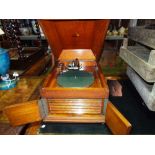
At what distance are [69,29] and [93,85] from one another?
529mm

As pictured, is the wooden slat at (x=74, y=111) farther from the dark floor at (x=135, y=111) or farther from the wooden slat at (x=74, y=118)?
the dark floor at (x=135, y=111)

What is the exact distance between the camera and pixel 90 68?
4.74ft

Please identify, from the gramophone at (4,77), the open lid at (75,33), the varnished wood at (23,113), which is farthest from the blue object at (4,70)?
the varnished wood at (23,113)

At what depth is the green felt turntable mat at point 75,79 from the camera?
1101mm

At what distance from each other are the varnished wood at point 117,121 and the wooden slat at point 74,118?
0.07m

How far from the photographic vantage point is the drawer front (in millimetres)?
1083

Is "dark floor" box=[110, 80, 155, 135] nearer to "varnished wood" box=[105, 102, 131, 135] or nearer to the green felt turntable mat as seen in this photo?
"varnished wood" box=[105, 102, 131, 135]

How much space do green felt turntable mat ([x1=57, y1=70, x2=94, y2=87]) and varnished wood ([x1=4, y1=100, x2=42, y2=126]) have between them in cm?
26
